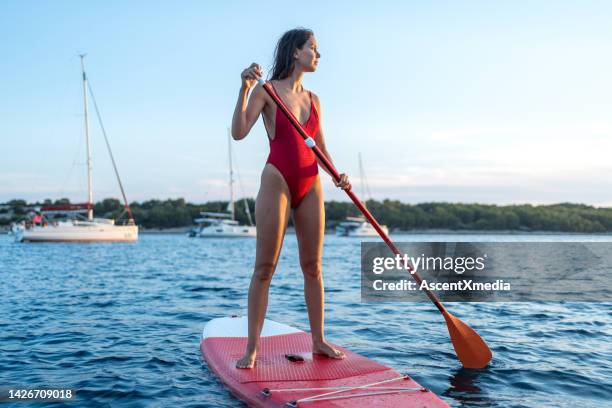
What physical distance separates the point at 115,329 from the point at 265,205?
415 centimetres

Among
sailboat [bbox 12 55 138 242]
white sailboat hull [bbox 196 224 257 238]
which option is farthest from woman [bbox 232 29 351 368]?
white sailboat hull [bbox 196 224 257 238]

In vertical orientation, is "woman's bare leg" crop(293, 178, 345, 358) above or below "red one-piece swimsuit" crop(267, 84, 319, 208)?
below

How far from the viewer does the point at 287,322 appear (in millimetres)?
8109

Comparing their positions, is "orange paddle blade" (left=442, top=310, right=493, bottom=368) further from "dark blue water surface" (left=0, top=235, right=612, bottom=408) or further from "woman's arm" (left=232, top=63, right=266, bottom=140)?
"woman's arm" (left=232, top=63, right=266, bottom=140)

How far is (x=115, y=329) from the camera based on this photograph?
750 centimetres

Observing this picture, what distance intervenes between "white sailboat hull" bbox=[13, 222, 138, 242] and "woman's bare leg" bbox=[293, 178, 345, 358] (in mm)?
46200

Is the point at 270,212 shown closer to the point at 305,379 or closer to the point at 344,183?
the point at 344,183

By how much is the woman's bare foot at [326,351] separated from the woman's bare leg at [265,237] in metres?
0.54

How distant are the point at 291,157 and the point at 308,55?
31.8 inches

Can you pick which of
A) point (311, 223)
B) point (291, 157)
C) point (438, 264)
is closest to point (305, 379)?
point (311, 223)

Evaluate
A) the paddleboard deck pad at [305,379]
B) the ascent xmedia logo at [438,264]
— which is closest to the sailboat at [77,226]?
the ascent xmedia logo at [438,264]

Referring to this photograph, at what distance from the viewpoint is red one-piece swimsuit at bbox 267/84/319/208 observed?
4355 mm

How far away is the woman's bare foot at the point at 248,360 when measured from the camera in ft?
14.7

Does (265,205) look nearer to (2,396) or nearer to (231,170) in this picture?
(2,396)
